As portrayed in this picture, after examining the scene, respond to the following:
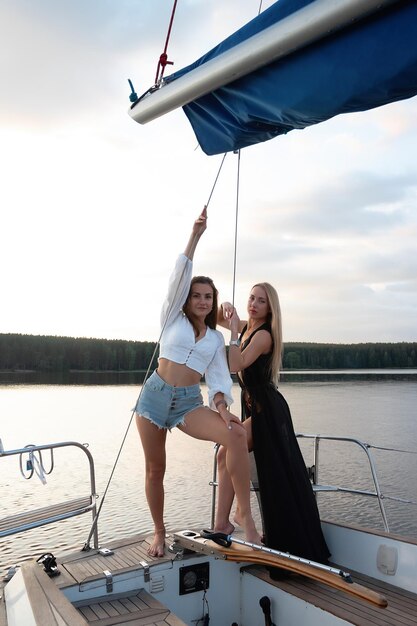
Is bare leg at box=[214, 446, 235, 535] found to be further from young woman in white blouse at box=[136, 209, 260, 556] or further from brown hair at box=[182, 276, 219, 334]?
brown hair at box=[182, 276, 219, 334]

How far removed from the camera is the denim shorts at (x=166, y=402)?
357 centimetres

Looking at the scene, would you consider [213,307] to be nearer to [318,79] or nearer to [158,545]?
[158,545]

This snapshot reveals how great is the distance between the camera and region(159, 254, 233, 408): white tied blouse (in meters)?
3.57

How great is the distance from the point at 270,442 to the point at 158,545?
93cm

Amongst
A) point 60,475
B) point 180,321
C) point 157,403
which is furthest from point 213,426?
point 60,475

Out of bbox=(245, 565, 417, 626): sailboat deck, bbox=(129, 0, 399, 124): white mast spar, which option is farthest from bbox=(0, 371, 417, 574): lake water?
bbox=(129, 0, 399, 124): white mast spar

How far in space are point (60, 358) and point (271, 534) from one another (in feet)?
204

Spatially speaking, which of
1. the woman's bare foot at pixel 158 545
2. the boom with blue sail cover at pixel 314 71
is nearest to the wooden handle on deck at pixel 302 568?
the woman's bare foot at pixel 158 545

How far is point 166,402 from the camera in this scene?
3.57m

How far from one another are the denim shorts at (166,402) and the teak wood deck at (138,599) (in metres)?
0.82

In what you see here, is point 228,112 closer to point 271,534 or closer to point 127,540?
point 271,534

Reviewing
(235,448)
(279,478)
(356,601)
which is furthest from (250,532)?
(356,601)

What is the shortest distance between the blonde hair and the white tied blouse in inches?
14.5

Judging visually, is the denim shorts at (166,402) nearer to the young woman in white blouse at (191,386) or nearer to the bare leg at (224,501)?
the young woman in white blouse at (191,386)
